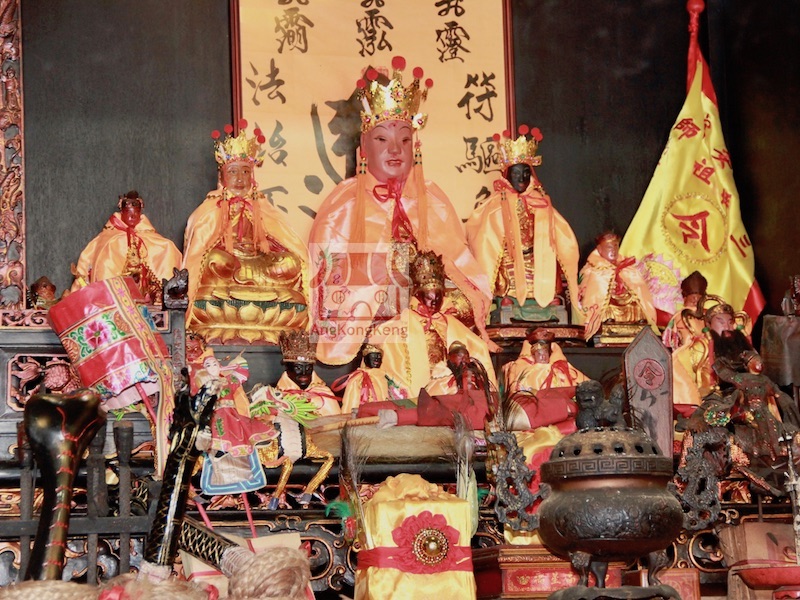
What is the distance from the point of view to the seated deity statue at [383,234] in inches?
298

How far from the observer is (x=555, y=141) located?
334 inches

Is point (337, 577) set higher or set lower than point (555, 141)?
lower

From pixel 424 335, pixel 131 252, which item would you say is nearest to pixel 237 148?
pixel 131 252

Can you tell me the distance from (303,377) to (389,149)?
1632 mm

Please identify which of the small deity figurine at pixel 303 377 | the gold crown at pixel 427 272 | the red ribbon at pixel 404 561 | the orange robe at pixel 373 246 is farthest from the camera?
the orange robe at pixel 373 246

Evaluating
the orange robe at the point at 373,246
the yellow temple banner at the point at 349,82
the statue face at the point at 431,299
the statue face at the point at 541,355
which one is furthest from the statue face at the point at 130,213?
the statue face at the point at 541,355

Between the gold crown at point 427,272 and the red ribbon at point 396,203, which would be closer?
the gold crown at point 427,272

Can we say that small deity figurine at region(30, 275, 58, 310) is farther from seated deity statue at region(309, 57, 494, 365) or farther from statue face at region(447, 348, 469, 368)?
statue face at region(447, 348, 469, 368)

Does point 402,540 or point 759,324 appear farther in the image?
point 759,324

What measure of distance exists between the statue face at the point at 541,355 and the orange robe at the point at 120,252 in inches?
76.5

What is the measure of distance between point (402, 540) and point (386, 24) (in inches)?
168

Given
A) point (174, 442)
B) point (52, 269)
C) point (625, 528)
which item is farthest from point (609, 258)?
point (174, 442)

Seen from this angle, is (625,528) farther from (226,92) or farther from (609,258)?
(226,92)

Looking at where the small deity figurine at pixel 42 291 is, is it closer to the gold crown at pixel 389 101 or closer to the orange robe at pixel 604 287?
the gold crown at pixel 389 101
